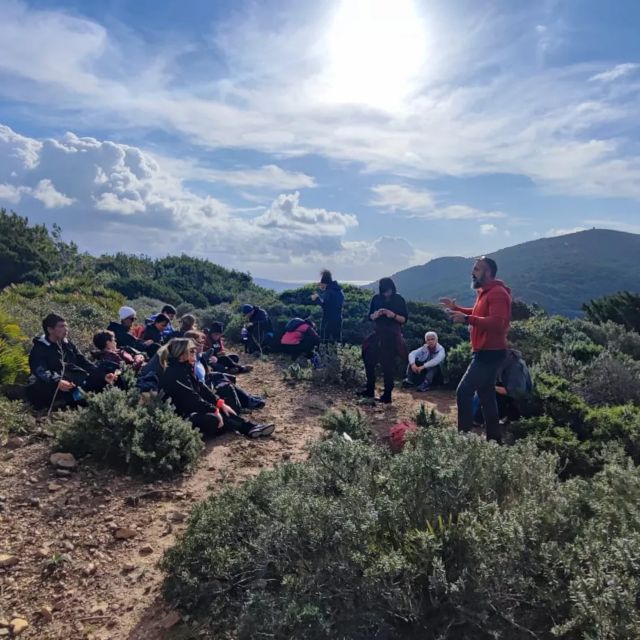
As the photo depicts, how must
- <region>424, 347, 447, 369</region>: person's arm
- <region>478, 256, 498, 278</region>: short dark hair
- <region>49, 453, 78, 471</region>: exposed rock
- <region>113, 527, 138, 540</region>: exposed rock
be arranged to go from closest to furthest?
<region>113, 527, 138, 540</region>: exposed rock < <region>49, 453, 78, 471</region>: exposed rock < <region>478, 256, 498, 278</region>: short dark hair < <region>424, 347, 447, 369</region>: person's arm

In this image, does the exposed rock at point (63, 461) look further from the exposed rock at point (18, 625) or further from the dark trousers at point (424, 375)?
the dark trousers at point (424, 375)

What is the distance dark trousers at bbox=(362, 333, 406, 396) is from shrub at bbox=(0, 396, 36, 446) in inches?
160

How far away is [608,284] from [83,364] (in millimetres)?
82376

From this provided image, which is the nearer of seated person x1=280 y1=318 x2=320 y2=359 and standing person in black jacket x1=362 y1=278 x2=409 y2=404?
standing person in black jacket x1=362 y1=278 x2=409 y2=404

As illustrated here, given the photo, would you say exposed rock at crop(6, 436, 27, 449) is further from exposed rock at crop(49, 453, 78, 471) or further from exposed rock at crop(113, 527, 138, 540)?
exposed rock at crop(113, 527, 138, 540)

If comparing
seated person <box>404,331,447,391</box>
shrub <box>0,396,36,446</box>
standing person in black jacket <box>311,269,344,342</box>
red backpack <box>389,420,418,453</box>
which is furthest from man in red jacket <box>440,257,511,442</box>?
standing person in black jacket <box>311,269,344,342</box>

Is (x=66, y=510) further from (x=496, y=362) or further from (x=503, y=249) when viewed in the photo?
(x=503, y=249)

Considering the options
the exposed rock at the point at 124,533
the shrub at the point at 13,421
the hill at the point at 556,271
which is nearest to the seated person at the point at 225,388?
the shrub at the point at 13,421

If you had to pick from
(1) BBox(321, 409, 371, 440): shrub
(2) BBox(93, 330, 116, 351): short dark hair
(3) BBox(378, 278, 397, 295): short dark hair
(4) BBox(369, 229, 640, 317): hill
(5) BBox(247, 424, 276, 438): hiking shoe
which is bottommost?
(5) BBox(247, 424, 276, 438): hiking shoe

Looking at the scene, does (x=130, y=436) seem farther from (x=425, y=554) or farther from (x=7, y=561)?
(x=425, y=554)

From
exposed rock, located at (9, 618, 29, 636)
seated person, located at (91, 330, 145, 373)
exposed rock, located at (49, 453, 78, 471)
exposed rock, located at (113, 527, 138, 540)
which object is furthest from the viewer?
seated person, located at (91, 330, 145, 373)

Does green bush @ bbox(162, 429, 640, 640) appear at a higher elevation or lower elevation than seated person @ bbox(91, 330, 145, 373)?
lower

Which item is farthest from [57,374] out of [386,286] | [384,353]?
[386,286]

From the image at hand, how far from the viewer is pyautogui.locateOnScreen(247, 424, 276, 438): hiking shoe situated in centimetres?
530
